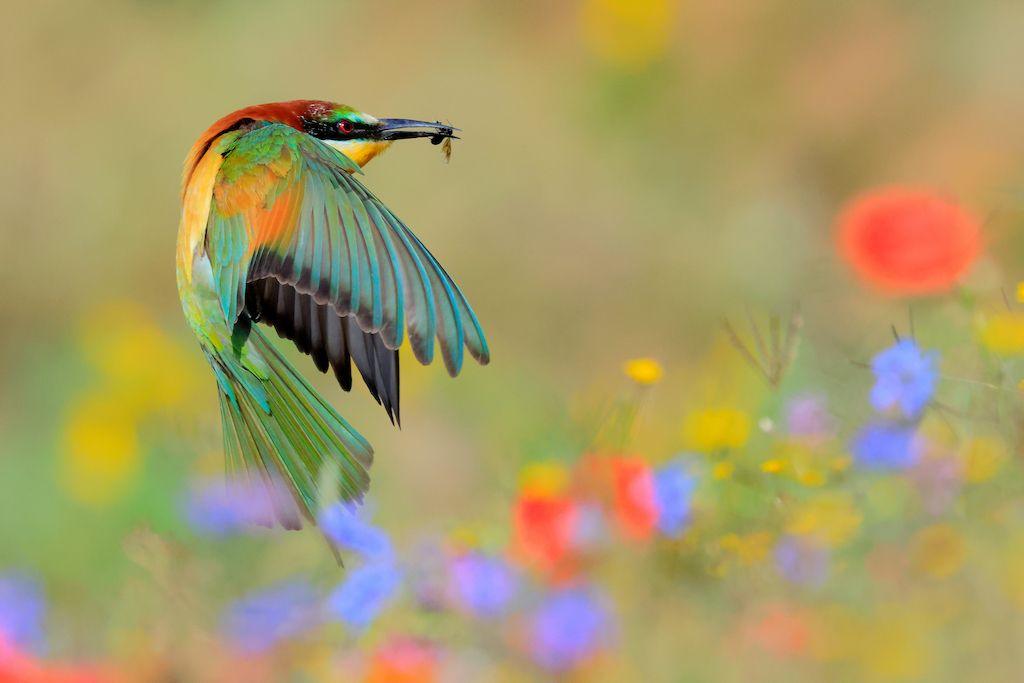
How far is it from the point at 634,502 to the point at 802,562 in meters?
0.14

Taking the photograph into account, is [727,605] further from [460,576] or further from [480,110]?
[480,110]

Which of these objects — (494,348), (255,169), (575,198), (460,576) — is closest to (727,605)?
(460,576)

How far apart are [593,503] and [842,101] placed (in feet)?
7.35

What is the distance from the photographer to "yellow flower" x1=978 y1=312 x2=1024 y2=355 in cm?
117

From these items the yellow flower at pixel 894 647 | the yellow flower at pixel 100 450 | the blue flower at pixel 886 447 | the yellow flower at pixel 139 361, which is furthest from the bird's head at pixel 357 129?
the yellow flower at pixel 139 361

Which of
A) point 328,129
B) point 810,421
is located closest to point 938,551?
point 810,421

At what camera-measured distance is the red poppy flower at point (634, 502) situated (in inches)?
46.5

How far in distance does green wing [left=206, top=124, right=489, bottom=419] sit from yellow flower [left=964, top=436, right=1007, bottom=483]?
17.4 inches

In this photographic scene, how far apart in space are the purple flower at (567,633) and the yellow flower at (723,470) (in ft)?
0.49

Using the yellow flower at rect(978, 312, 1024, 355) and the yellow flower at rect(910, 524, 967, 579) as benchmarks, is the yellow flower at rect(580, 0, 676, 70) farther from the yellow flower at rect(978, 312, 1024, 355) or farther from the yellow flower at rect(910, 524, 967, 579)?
the yellow flower at rect(910, 524, 967, 579)

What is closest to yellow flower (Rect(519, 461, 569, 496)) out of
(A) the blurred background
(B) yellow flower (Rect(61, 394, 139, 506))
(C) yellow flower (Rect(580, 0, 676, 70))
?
(A) the blurred background

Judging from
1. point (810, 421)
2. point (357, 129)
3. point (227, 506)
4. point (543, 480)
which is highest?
point (357, 129)

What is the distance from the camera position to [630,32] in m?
3.15

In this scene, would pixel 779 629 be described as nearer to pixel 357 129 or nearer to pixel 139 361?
pixel 357 129
